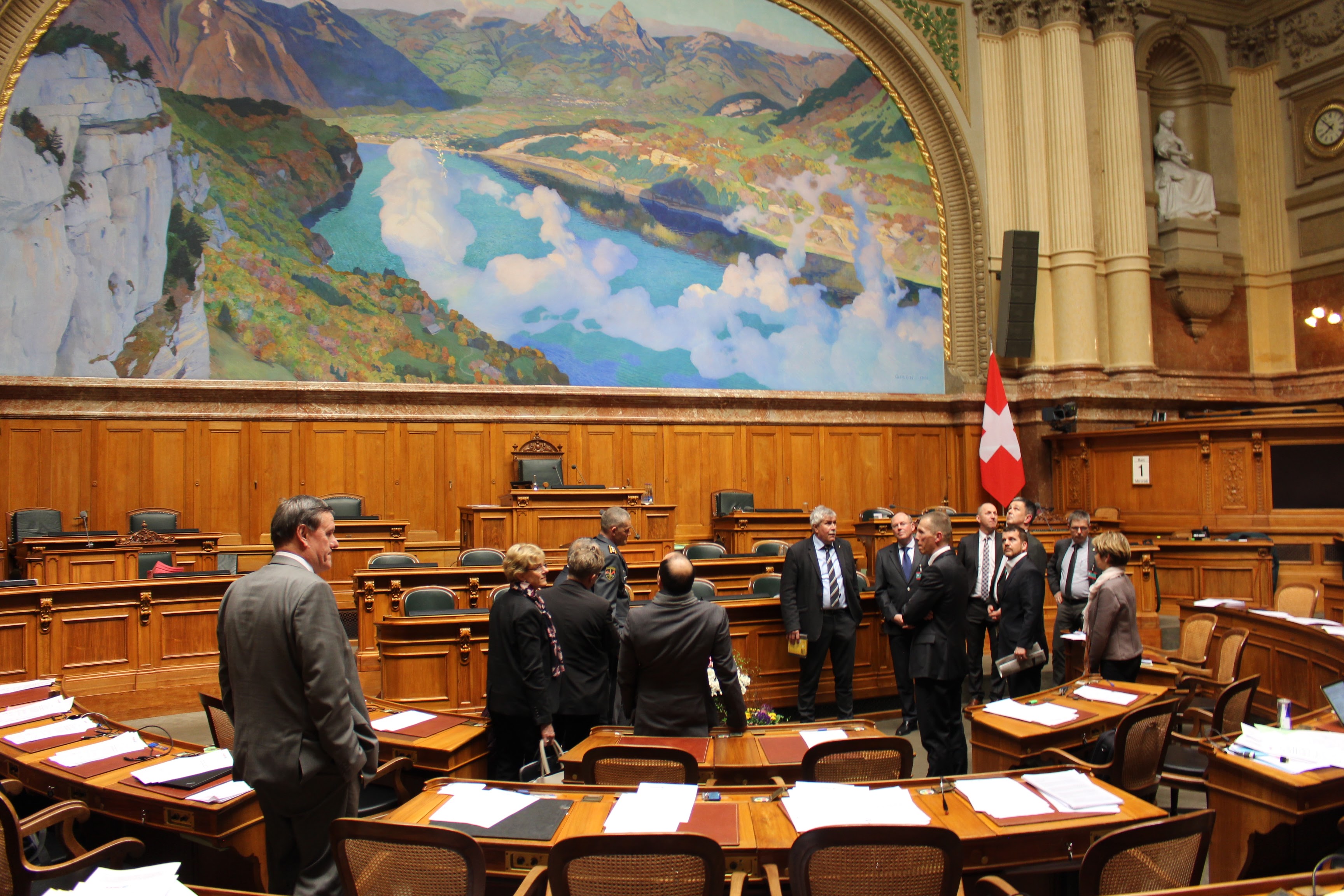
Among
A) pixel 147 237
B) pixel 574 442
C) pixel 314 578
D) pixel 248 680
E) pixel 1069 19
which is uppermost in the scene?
pixel 1069 19

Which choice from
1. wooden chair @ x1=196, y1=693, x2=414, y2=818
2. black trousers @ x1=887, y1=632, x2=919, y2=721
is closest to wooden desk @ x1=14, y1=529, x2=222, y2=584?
wooden chair @ x1=196, y1=693, x2=414, y2=818

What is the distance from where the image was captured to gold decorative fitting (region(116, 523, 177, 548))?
29.0 ft

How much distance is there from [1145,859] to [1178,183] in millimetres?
15515

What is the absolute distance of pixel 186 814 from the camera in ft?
9.76

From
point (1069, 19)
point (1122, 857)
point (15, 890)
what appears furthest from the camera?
point (1069, 19)

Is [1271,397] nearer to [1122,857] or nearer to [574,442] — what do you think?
[574,442]

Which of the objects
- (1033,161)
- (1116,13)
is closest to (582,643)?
(1033,161)

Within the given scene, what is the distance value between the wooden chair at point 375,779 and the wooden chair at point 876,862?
1932 mm

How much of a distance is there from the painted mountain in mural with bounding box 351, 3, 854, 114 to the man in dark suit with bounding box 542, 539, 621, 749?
10061 mm

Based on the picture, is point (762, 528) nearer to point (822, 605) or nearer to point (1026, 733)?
point (822, 605)

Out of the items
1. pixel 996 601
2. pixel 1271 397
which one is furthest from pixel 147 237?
pixel 1271 397

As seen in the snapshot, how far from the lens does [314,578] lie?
261 cm

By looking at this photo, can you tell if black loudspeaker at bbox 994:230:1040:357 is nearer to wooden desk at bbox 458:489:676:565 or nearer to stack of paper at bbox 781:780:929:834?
wooden desk at bbox 458:489:676:565

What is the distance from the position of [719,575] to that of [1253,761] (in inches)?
199
